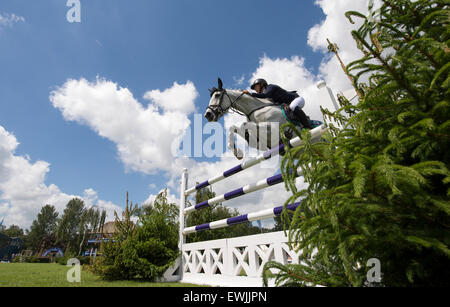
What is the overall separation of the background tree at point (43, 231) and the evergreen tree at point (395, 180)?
50.5m

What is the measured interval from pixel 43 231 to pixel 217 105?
5296cm

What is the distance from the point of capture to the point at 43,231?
4138 centimetres

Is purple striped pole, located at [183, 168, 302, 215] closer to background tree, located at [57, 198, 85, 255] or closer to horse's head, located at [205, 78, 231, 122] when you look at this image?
horse's head, located at [205, 78, 231, 122]

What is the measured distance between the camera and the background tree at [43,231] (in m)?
38.9

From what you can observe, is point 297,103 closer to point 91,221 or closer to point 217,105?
point 217,105

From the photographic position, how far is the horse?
2.83 meters

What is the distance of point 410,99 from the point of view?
67cm

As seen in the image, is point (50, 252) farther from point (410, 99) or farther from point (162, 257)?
point (410, 99)

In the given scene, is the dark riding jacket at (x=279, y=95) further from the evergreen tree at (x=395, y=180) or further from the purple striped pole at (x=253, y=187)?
the evergreen tree at (x=395, y=180)

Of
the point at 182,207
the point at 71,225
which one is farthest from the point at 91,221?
the point at 182,207

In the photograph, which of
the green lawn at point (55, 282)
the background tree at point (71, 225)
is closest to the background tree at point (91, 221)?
the background tree at point (71, 225)

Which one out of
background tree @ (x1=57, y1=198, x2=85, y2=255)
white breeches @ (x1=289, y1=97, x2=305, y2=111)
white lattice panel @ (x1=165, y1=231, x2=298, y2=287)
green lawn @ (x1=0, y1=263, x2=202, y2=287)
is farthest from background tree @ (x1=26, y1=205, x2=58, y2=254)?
white breeches @ (x1=289, y1=97, x2=305, y2=111)
